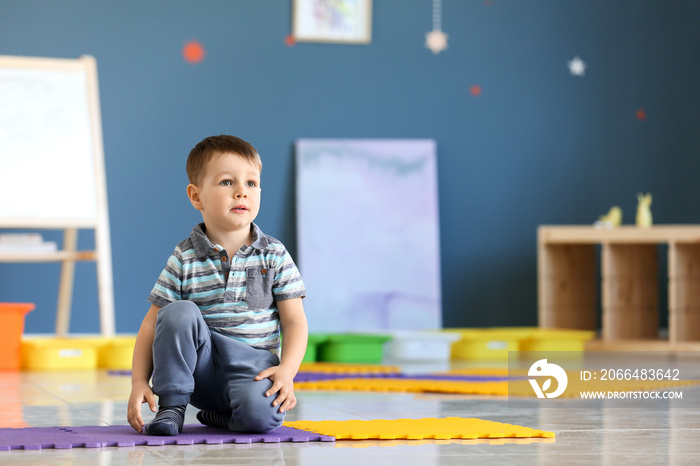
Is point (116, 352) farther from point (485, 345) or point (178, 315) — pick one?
point (178, 315)

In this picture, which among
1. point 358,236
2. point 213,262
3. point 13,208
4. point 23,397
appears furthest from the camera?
point 358,236

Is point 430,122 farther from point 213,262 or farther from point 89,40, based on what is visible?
point 213,262

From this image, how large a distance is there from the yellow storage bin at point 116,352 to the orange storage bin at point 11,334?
0.29 metres

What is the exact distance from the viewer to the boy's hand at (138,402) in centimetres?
142

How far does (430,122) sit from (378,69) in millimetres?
355

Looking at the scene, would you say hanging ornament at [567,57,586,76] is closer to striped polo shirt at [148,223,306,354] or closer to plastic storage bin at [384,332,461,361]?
plastic storage bin at [384,332,461,361]

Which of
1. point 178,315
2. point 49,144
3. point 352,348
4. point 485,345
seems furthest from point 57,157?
point 178,315

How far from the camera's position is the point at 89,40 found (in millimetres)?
4109

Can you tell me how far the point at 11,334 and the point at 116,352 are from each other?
36 centimetres

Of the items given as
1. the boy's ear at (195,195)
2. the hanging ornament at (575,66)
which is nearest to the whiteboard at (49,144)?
the boy's ear at (195,195)

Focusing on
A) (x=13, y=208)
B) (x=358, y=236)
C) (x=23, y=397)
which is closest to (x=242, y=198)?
(x=23, y=397)

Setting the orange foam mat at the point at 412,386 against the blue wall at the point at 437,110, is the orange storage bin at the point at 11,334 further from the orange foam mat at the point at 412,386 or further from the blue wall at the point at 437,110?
the orange foam mat at the point at 412,386

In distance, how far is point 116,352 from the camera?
324 cm

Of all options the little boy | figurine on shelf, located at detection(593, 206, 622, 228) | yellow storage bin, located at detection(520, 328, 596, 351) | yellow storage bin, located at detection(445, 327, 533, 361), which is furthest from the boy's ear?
figurine on shelf, located at detection(593, 206, 622, 228)
